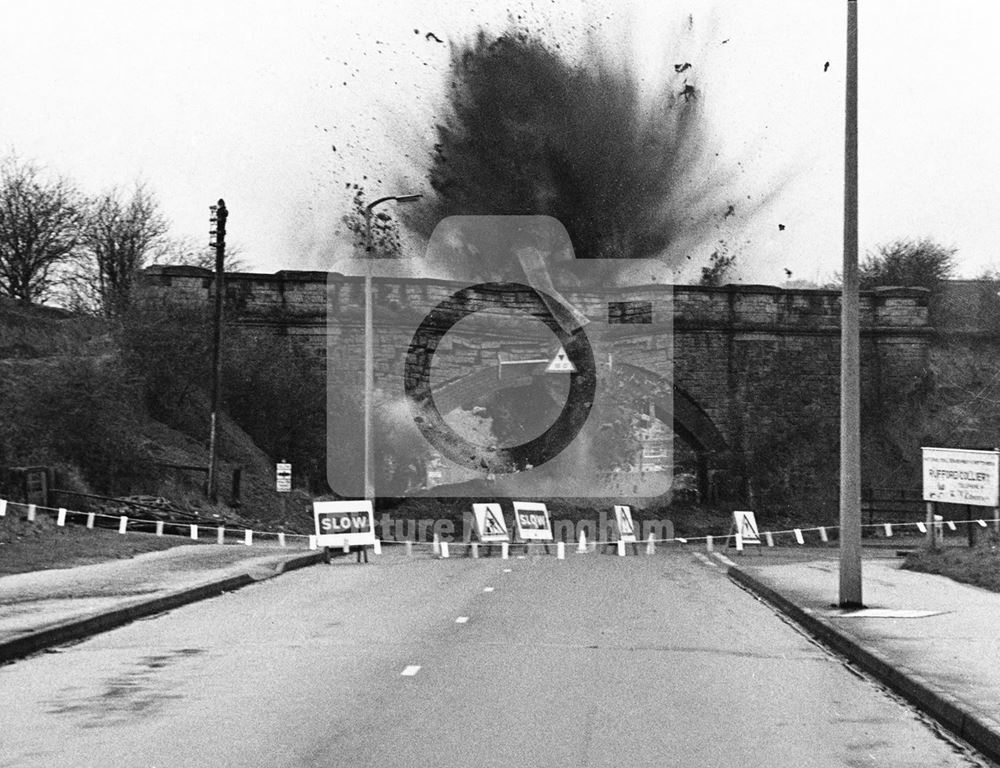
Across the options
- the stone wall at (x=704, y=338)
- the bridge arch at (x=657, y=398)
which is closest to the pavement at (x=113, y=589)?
the stone wall at (x=704, y=338)

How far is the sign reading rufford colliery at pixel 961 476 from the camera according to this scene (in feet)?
82.8

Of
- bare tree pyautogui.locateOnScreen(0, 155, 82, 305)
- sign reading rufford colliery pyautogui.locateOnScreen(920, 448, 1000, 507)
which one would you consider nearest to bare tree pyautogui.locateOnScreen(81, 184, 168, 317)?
bare tree pyautogui.locateOnScreen(0, 155, 82, 305)

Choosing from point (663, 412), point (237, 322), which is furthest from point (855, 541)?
point (663, 412)

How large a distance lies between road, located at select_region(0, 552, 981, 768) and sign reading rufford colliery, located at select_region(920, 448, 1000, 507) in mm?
9113

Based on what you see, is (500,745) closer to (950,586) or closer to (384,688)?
(384,688)

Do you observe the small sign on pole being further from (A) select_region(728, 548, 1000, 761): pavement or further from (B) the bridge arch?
(A) select_region(728, 548, 1000, 761): pavement

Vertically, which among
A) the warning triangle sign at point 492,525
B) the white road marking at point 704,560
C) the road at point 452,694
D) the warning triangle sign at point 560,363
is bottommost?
the white road marking at point 704,560

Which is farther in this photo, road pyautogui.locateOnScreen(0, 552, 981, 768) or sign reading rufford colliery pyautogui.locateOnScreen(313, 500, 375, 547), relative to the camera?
sign reading rufford colliery pyautogui.locateOnScreen(313, 500, 375, 547)

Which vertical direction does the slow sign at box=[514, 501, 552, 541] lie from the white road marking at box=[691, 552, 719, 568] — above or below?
above

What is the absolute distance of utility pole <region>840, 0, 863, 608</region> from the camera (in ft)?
53.7

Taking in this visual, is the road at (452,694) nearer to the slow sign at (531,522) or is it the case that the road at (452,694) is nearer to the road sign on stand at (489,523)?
the road sign on stand at (489,523)

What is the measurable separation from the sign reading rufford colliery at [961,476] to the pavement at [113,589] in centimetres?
1184

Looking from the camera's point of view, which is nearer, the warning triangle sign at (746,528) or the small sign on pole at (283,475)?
the warning triangle sign at (746,528)

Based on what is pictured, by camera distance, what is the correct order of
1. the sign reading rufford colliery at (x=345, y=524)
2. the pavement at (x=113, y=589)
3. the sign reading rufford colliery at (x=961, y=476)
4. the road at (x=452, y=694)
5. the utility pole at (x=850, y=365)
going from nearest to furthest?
1. the road at (x=452, y=694)
2. the pavement at (x=113, y=589)
3. the utility pole at (x=850, y=365)
4. the sign reading rufford colliery at (x=961, y=476)
5. the sign reading rufford colliery at (x=345, y=524)
